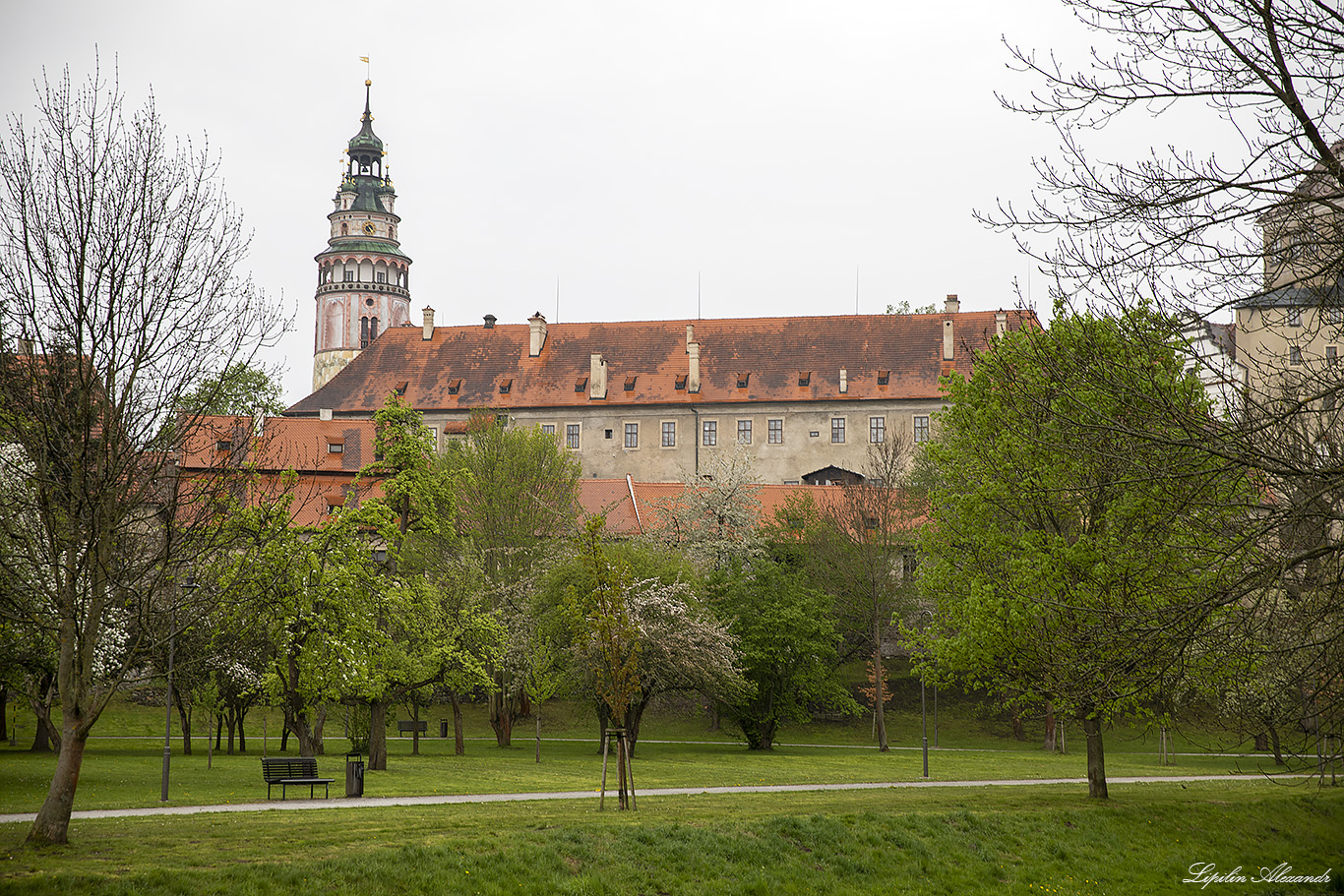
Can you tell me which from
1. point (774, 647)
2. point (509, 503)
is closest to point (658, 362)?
point (509, 503)

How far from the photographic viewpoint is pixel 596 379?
68.6m

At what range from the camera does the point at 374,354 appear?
243ft

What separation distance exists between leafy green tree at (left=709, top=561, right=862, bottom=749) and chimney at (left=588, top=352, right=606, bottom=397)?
94.5ft

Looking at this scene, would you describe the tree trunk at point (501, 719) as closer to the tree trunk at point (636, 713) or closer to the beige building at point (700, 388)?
the tree trunk at point (636, 713)

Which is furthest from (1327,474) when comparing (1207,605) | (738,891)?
(738,891)

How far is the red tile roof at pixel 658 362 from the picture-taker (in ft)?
219

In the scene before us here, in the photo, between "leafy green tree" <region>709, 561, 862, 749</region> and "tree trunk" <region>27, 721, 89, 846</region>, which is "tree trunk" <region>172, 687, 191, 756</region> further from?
"tree trunk" <region>27, 721, 89, 846</region>

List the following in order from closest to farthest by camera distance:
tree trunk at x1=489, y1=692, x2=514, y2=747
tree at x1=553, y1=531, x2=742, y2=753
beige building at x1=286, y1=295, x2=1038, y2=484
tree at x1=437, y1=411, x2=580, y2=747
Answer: tree at x1=553, y1=531, x2=742, y2=753
tree trunk at x1=489, y1=692, x2=514, y2=747
tree at x1=437, y1=411, x2=580, y2=747
beige building at x1=286, y1=295, x2=1038, y2=484

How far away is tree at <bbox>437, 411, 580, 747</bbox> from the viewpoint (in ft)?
136

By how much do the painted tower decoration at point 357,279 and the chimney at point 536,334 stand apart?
34.7 m

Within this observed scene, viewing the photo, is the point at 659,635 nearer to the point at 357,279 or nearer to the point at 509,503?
the point at 509,503

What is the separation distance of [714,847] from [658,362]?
5602 cm

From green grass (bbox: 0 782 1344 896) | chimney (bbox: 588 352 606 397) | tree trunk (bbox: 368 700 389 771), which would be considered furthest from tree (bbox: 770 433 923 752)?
green grass (bbox: 0 782 1344 896)

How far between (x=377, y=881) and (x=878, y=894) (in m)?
6.35
